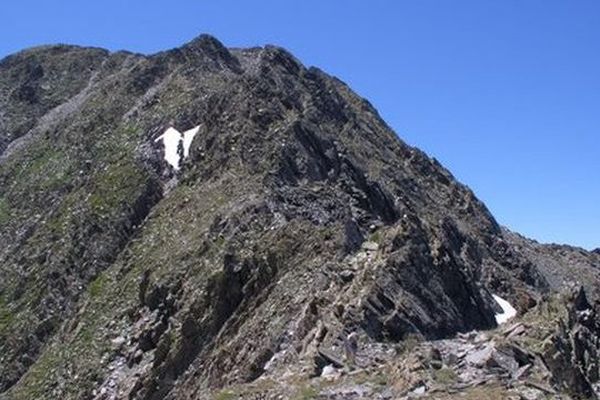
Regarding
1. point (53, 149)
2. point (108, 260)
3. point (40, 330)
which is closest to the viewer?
point (40, 330)

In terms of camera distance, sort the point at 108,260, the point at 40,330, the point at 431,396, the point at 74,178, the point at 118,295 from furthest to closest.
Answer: the point at 74,178 → the point at 108,260 → the point at 40,330 → the point at 118,295 → the point at 431,396

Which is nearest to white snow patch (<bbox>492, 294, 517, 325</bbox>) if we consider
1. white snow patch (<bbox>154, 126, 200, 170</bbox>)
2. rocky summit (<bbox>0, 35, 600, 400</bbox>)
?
rocky summit (<bbox>0, 35, 600, 400</bbox>)

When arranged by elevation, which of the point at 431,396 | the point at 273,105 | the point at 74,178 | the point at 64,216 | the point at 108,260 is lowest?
the point at 431,396

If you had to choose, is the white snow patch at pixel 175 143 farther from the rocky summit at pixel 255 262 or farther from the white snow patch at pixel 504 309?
the white snow patch at pixel 504 309

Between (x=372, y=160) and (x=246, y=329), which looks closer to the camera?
(x=246, y=329)

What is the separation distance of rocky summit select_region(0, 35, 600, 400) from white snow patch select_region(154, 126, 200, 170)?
0.24 meters

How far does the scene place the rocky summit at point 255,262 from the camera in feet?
109

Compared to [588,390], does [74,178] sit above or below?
above

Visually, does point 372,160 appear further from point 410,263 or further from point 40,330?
point 410,263

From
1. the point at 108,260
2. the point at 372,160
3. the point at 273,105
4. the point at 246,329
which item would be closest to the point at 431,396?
the point at 246,329

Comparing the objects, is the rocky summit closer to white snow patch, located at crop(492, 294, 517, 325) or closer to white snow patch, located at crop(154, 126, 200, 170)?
white snow patch, located at crop(154, 126, 200, 170)

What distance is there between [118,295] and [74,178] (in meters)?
32.4

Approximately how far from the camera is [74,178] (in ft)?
309

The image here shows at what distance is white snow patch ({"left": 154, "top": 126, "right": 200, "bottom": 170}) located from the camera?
8488 centimetres
